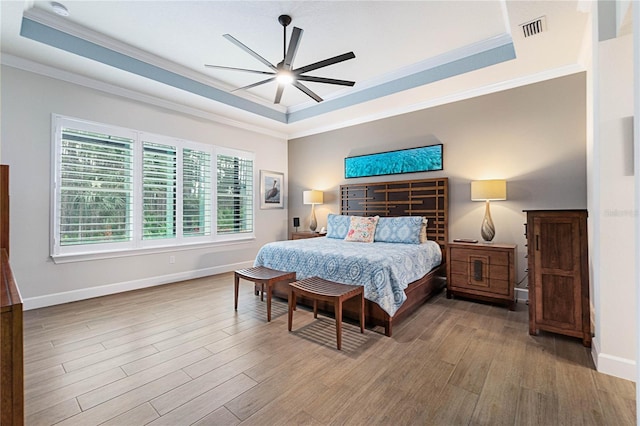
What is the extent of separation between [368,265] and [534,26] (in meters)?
2.77

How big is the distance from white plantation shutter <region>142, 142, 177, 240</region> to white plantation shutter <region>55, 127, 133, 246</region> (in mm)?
202

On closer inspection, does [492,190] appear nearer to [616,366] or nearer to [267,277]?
[616,366]

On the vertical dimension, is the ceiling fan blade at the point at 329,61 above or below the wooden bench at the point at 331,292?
above

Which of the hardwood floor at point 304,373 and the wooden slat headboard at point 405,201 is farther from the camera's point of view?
the wooden slat headboard at point 405,201

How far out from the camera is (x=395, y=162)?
186 inches

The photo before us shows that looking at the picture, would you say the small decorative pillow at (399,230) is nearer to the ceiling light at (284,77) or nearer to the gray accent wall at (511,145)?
the gray accent wall at (511,145)

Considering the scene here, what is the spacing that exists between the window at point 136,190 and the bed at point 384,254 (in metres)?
1.84

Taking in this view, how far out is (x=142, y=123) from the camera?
4195 mm

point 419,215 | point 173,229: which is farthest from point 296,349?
point 173,229

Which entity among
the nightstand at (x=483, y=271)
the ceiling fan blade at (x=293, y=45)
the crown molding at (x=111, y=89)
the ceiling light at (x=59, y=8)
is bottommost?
the nightstand at (x=483, y=271)

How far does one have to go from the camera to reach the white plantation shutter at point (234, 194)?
5.23m

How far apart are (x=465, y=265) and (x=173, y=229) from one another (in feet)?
14.4

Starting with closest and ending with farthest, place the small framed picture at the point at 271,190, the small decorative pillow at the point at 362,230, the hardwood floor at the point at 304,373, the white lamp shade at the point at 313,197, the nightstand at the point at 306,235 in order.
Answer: the hardwood floor at the point at 304,373, the small decorative pillow at the point at 362,230, the nightstand at the point at 306,235, the white lamp shade at the point at 313,197, the small framed picture at the point at 271,190

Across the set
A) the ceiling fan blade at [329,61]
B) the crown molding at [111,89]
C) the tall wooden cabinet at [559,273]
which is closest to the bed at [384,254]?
the tall wooden cabinet at [559,273]
